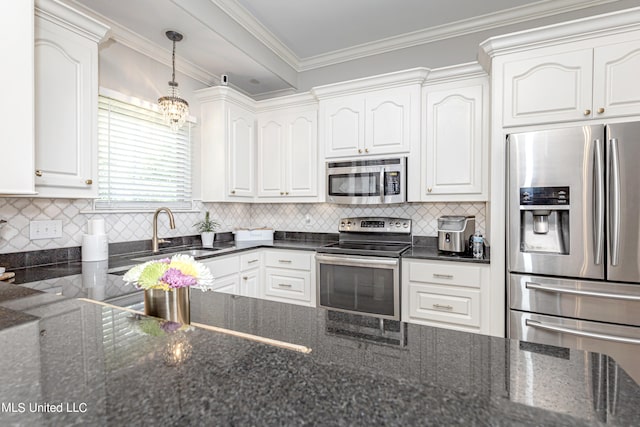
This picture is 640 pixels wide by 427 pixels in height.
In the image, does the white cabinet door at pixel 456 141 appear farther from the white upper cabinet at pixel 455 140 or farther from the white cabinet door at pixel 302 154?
the white cabinet door at pixel 302 154

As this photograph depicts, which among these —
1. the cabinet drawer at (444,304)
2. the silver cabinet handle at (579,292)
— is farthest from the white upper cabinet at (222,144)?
the silver cabinet handle at (579,292)

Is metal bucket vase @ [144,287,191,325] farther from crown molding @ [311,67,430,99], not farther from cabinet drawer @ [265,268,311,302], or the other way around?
crown molding @ [311,67,430,99]

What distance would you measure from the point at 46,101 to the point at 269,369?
6.72 ft

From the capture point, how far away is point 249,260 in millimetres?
3002

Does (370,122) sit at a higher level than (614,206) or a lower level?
higher

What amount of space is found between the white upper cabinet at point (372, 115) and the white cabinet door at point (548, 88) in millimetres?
711

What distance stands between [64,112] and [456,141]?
2717 millimetres

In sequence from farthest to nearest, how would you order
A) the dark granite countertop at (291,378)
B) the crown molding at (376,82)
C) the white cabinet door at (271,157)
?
the white cabinet door at (271,157) < the crown molding at (376,82) < the dark granite countertop at (291,378)

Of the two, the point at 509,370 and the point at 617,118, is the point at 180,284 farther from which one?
the point at 617,118

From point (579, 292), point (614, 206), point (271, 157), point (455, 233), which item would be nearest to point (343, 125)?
point (271, 157)

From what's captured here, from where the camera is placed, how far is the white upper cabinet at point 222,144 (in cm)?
312

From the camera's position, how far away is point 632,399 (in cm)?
51

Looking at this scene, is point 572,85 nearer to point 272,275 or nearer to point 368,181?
point 368,181

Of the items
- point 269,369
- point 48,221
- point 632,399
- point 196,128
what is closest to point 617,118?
point 632,399
